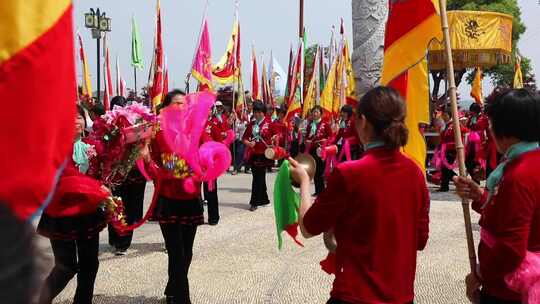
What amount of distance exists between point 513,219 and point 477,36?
22.2m

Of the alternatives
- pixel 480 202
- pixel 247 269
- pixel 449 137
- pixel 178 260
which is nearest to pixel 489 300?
pixel 480 202

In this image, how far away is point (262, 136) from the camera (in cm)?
1194

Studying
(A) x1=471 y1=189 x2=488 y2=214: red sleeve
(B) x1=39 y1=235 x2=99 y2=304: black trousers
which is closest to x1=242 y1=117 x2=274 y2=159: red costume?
(B) x1=39 y1=235 x2=99 y2=304: black trousers

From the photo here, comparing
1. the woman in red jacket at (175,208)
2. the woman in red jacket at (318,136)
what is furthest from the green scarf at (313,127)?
the woman in red jacket at (175,208)

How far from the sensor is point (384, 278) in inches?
101

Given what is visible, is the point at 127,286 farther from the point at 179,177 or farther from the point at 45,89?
the point at 45,89

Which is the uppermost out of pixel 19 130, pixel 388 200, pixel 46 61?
pixel 46 61

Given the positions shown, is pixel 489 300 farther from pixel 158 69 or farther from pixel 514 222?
pixel 158 69

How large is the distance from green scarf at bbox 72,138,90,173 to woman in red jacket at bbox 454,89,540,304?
2957 mm

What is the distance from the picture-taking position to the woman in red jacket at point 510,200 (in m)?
2.52

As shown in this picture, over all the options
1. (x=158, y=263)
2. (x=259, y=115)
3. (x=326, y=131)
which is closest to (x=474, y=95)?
(x=326, y=131)

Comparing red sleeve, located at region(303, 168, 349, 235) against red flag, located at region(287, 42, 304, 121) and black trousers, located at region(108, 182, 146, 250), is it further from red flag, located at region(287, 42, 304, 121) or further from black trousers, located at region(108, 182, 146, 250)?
red flag, located at region(287, 42, 304, 121)

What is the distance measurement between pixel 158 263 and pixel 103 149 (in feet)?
8.28

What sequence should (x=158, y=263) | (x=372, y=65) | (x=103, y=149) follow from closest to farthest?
(x=103, y=149), (x=158, y=263), (x=372, y=65)
